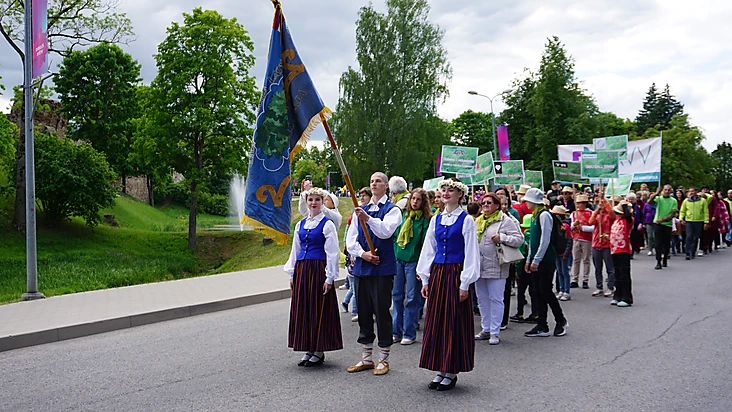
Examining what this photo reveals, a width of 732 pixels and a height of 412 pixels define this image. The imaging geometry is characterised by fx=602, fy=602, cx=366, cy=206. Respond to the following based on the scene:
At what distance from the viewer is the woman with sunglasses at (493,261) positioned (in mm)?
7660

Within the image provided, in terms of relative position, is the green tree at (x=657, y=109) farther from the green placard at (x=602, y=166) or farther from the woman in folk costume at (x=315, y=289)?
the woman in folk costume at (x=315, y=289)

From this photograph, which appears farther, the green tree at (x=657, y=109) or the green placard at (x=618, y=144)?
the green tree at (x=657, y=109)

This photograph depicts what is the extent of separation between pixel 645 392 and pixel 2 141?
89.9 feet

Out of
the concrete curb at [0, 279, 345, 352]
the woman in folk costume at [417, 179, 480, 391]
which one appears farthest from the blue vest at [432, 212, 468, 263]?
the concrete curb at [0, 279, 345, 352]

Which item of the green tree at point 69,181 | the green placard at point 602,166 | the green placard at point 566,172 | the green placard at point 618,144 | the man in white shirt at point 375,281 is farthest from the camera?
the green tree at point 69,181

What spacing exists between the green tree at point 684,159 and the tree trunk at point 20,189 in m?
45.1

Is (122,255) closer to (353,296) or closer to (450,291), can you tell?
(353,296)

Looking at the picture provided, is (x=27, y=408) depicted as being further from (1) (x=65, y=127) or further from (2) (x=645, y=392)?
(1) (x=65, y=127)

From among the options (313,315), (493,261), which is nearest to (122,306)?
(313,315)

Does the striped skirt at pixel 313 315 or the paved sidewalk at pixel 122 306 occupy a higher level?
the striped skirt at pixel 313 315

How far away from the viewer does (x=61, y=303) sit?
404 inches

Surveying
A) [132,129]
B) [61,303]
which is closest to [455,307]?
[61,303]

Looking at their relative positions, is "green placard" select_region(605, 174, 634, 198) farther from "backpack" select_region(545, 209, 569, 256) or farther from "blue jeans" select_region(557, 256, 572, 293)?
"backpack" select_region(545, 209, 569, 256)

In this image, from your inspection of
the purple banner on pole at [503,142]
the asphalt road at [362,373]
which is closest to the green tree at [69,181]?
the asphalt road at [362,373]
